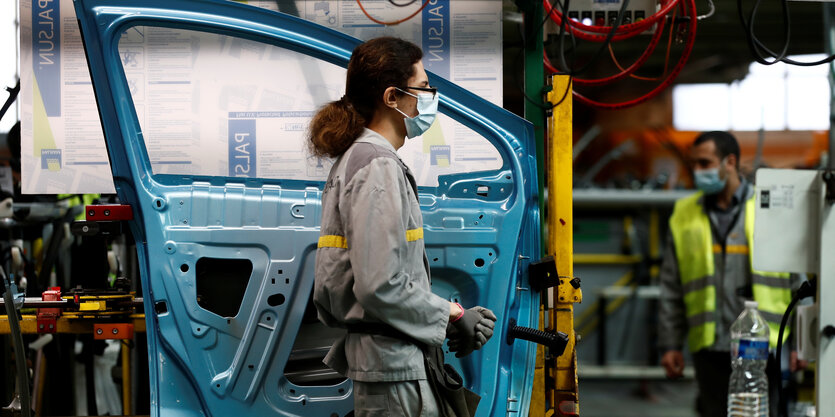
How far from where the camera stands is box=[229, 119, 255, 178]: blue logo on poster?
296 cm

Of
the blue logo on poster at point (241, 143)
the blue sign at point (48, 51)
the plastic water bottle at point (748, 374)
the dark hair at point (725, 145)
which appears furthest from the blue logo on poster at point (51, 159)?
the dark hair at point (725, 145)

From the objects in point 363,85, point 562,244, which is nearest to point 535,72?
point 562,244

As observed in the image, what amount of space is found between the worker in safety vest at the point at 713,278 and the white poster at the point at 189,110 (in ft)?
5.57

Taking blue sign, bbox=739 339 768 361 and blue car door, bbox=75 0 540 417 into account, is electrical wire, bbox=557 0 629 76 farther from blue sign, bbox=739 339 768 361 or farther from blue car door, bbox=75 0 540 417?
blue sign, bbox=739 339 768 361

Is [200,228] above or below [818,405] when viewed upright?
above

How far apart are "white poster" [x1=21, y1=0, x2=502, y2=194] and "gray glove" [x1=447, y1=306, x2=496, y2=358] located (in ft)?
3.45

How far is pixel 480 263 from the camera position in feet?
8.30

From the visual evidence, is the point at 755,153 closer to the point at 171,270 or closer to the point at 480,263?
the point at 480,263

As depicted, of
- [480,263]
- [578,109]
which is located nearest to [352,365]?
[480,263]

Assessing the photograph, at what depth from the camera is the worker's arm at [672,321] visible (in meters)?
4.00

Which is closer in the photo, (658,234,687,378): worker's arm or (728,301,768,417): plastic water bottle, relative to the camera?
(728,301,768,417): plastic water bottle

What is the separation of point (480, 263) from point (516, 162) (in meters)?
0.41

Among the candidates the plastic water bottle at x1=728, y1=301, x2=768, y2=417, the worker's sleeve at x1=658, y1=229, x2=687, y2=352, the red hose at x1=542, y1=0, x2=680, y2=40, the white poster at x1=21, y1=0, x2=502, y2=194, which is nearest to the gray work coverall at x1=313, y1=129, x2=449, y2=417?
the white poster at x1=21, y1=0, x2=502, y2=194

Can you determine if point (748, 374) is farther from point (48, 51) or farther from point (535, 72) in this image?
point (48, 51)
